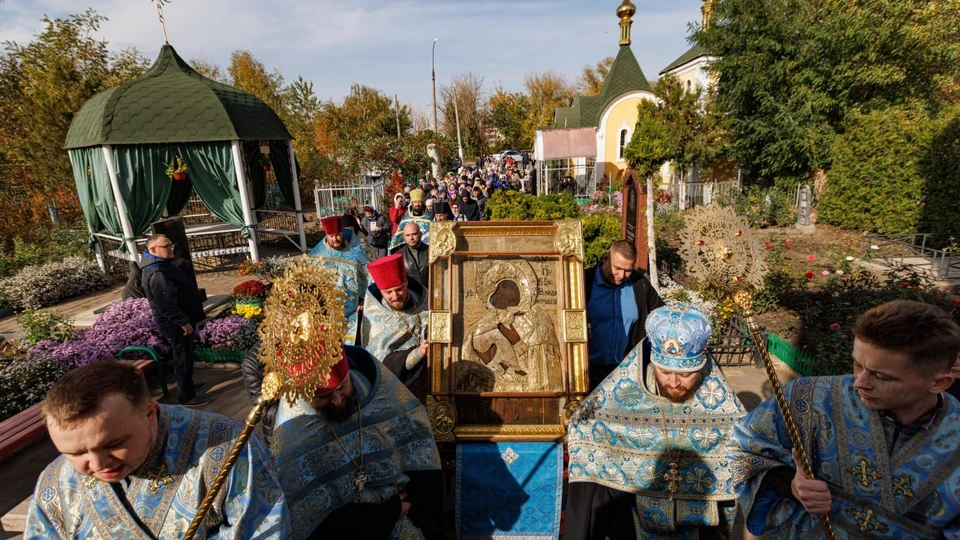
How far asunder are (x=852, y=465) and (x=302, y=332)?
238 centimetres

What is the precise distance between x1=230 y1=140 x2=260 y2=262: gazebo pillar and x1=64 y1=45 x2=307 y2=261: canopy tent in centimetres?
3

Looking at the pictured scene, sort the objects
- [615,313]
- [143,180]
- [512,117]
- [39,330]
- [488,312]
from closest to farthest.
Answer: [488,312]
[615,313]
[39,330]
[143,180]
[512,117]

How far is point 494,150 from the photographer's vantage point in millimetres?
49875

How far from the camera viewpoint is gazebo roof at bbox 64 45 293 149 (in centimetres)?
1123

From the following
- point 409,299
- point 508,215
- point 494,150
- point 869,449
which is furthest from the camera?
point 494,150

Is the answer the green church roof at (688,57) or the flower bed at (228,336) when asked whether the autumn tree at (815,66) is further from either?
the flower bed at (228,336)

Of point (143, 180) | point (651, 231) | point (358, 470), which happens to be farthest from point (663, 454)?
point (143, 180)

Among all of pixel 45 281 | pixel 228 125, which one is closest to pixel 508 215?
pixel 228 125

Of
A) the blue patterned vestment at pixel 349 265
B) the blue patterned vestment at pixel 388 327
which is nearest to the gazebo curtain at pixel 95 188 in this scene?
the blue patterned vestment at pixel 349 265

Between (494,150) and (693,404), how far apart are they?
49.2 m

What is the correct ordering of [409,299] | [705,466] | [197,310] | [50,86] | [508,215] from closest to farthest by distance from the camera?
[705,466] < [409,299] < [197,310] < [508,215] < [50,86]

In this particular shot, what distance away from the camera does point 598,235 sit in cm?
970

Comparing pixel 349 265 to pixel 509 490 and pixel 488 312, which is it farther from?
pixel 509 490

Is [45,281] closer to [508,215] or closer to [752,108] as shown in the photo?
[508,215]
